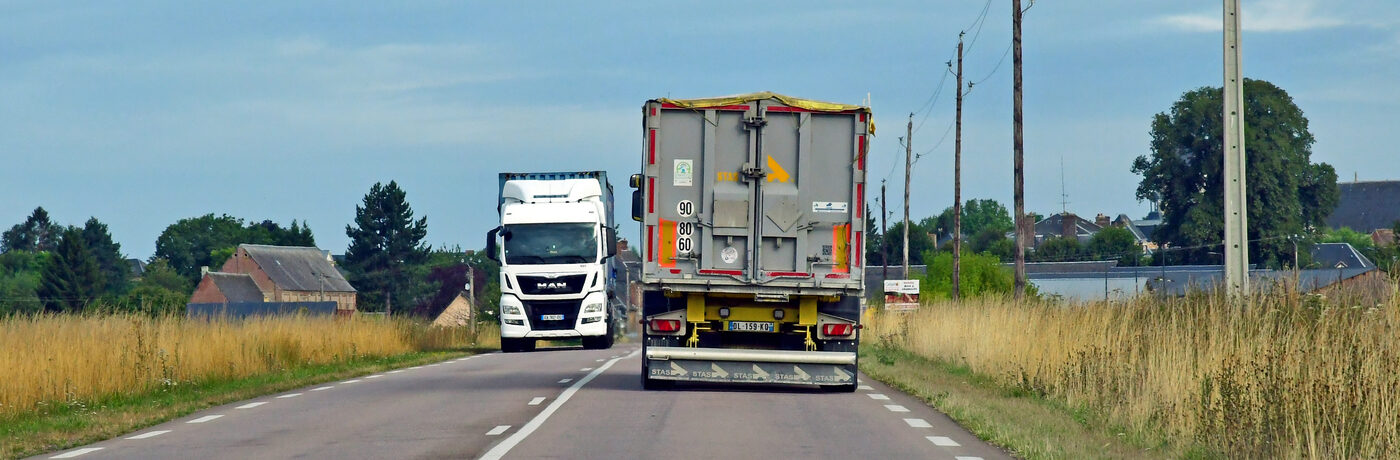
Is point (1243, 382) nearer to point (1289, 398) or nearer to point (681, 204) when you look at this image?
point (1289, 398)

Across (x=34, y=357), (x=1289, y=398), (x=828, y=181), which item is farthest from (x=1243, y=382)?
(x=34, y=357)

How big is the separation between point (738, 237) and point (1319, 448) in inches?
359

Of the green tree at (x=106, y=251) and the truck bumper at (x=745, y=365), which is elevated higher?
the green tree at (x=106, y=251)

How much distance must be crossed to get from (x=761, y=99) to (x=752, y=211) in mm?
1352

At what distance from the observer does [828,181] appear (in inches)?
736

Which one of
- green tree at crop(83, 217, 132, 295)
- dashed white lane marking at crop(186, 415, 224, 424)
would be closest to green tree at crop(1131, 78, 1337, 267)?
dashed white lane marking at crop(186, 415, 224, 424)

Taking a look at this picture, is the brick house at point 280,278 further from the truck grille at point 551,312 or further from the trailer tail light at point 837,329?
the trailer tail light at point 837,329

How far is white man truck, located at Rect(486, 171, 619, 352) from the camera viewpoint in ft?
112

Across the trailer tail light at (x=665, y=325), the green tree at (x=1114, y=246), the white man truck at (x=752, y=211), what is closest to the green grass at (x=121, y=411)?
the trailer tail light at (x=665, y=325)

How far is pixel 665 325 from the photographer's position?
18.9 metres

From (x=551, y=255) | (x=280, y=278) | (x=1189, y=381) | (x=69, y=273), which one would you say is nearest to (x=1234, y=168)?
(x=1189, y=381)

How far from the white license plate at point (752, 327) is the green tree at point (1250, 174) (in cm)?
7569

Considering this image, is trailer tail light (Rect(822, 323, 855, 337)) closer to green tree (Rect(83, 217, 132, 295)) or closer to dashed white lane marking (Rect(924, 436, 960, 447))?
dashed white lane marking (Rect(924, 436, 960, 447))

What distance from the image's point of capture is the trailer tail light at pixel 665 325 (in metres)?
18.9
